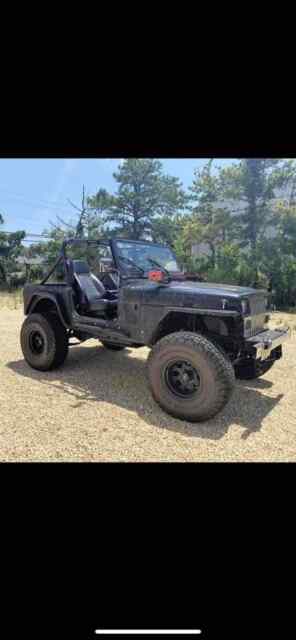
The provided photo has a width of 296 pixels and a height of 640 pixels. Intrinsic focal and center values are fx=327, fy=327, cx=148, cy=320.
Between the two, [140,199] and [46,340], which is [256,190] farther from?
[46,340]

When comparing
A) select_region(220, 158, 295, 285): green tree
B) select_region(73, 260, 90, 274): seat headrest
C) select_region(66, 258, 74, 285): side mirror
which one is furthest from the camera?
select_region(220, 158, 295, 285): green tree

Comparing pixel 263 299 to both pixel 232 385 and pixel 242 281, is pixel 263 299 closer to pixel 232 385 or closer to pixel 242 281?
pixel 232 385

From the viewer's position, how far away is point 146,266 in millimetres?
4043

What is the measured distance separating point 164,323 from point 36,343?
2026mm

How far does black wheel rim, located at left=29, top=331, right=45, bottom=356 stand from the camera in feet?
14.4

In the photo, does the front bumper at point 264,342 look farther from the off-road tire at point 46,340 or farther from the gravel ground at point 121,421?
the off-road tire at point 46,340

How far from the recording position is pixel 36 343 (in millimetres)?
4445

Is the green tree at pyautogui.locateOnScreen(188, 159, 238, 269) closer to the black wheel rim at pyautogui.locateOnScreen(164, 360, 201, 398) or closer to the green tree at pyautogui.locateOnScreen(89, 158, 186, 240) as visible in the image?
the green tree at pyautogui.locateOnScreen(89, 158, 186, 240)

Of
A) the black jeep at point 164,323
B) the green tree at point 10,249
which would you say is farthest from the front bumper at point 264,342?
the green tree at point 10,249

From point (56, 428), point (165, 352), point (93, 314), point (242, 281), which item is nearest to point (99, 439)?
point (56, 428)

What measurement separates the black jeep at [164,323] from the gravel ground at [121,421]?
251mm

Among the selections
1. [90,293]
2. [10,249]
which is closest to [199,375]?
[90,293]

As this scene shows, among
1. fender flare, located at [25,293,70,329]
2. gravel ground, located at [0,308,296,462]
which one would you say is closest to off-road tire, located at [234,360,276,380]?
gravel ground, located at [0,308,296,462]

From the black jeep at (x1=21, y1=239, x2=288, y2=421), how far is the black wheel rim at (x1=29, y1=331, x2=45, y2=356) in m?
0.01
